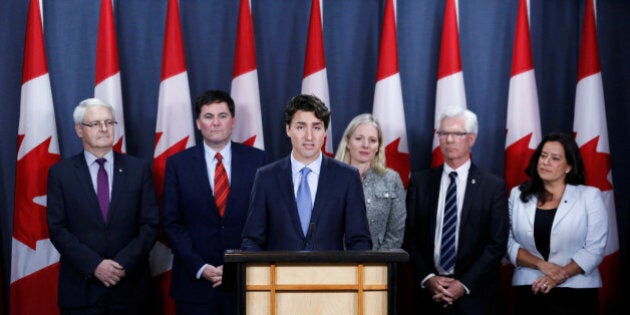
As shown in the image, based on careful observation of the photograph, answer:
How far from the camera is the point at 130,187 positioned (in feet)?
11.9

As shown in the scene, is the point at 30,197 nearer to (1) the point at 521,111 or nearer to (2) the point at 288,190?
(2) the point at 288,190

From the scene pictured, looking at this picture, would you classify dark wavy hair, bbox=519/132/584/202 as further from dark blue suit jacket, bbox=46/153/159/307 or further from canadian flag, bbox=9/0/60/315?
canadian flag, bbox=9/0/60/315

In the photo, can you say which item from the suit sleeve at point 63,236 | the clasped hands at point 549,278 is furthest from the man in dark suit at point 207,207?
A: the clasped hands at point 549,278

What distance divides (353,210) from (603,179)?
232cm

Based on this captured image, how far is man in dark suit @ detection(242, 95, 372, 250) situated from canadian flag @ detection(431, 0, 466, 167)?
186cm

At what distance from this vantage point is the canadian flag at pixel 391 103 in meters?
4.29

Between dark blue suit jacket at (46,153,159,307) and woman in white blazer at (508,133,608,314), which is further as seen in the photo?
woman in white blazer at (508,133,608,314)

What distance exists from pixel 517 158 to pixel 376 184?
1112mm

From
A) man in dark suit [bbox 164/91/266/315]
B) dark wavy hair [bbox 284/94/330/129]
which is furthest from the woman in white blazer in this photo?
dark wavy hair [bbox 284/94/330/129]

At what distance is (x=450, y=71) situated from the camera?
4.30 metres

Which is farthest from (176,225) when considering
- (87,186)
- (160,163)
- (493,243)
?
(493,243)

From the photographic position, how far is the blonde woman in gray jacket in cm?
362

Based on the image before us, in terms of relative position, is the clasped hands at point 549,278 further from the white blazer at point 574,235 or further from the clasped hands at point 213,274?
the clasped hands at point 213,274

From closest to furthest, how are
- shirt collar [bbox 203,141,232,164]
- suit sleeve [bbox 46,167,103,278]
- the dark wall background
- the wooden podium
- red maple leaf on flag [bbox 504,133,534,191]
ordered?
the wooden podium < suit sleeve [bbox 46,167,103,278] < shirt collar [bbox 203,141,232,164] < red maple leaf on flag [bbox 504,133,534,191] < the dark wall background
